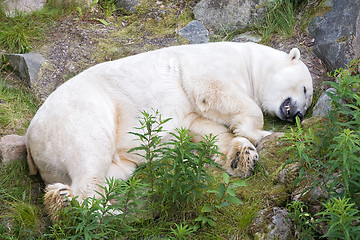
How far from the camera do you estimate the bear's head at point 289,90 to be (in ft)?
18.1

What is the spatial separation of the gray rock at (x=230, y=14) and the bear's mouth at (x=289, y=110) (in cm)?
224

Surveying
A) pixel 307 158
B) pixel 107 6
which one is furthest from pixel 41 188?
pixel 107 6

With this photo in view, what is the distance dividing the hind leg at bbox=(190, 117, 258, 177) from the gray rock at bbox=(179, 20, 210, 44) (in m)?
2.30

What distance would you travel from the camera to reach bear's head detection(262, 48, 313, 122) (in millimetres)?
5531

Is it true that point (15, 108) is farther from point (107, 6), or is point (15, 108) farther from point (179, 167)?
point (179, 167)

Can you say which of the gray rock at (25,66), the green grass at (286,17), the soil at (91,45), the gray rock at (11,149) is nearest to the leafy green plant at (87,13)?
the soil at (91,45)

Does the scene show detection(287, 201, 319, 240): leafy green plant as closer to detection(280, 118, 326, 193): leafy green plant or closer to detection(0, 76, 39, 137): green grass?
detection(280, 118, 326, 193): leafy green plant

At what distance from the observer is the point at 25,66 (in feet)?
21.4

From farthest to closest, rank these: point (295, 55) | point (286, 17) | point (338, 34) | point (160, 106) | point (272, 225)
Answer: point (286, 17), point (338, 34), point (295, 55), point (160, 106), point (272, 225)

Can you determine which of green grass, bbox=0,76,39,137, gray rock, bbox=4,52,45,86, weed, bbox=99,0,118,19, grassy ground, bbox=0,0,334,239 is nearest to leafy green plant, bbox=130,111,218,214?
grassy ground, bbox=0,0,334,239

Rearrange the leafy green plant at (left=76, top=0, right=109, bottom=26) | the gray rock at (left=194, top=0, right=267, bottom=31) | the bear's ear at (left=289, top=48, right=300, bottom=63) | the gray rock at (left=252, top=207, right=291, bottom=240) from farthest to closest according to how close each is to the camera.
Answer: the leafy green plant at (left=76, top=0, right=109, bottom=26) → the gray rock at (left=194, top=0, right=267, bottom=31) → the bear's ear at (left=289, top=48, right=300, bottom=63) → the gray rock at (left=252, top=207, right=291, bottom=240)

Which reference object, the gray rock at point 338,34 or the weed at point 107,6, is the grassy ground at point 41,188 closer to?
the weed at point 107,6

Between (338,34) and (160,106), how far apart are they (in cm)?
274

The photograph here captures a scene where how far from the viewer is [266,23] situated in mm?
7227
